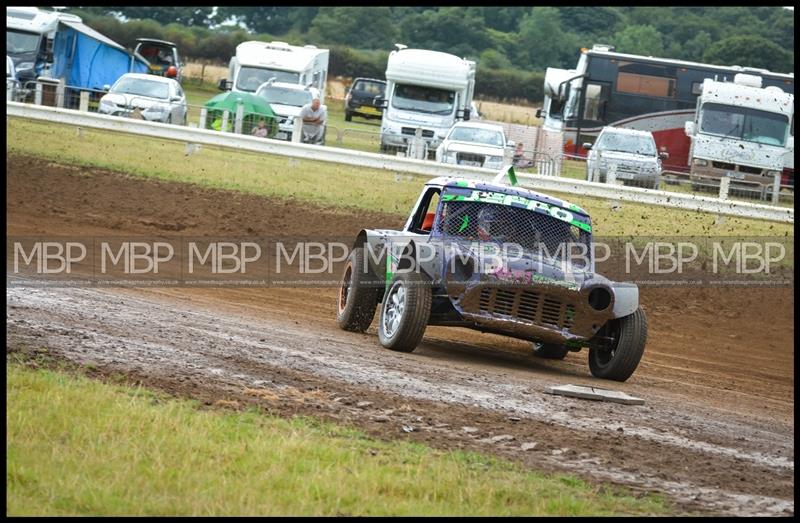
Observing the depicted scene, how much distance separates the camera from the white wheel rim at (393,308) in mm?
10180

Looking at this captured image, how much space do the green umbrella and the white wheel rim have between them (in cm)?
1550

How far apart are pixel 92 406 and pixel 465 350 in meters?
5.18

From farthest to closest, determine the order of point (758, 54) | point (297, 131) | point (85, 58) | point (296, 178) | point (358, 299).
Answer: point (758, 54) → point (85, 58) → point (297, 131) → point (296, 178) → point (358, 299)

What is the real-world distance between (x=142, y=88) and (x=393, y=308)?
2096 cm

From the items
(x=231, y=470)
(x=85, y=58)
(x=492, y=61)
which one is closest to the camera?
(x=231, y=470)

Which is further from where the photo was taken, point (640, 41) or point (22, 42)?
point (640, 41)

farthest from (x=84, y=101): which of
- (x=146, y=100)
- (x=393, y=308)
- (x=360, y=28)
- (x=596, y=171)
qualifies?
(x=360, y=28)

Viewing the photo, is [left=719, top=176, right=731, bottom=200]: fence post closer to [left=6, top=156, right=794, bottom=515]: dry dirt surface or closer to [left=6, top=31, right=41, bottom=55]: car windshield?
[left=6, top=156, right=794, bottom=515]: dry dirt surface

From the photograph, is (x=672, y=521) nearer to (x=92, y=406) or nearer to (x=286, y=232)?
(x=92, y=406)

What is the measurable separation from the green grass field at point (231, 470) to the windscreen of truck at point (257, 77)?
29.8 m

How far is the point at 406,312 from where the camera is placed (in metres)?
9.93

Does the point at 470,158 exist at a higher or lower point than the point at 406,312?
higher

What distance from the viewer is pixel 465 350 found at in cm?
1144

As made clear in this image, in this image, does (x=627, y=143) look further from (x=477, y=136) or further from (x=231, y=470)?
(x=231, y=470)
